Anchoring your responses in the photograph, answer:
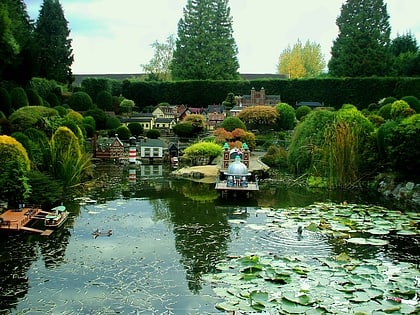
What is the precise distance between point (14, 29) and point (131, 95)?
19.5 meters

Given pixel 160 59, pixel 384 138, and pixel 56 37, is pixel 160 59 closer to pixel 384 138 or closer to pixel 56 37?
pixel 56 37

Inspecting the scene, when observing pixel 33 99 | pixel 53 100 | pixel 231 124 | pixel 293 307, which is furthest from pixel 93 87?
pixel 293 307

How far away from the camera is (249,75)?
8669 centimetres

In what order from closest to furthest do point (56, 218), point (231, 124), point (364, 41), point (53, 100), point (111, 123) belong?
1. point (56, 218)
2. point (231, 124)
3. point (111, 123)
4. point (53, 100)
5. point (364, 41)

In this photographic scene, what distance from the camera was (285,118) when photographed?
3962cm

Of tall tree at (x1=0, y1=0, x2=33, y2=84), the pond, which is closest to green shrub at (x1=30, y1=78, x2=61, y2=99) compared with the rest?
tall tree at (x1=0, y1=0, x2=33, y2=84)

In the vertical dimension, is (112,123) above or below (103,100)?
below

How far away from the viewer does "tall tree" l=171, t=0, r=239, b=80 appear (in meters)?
56.3

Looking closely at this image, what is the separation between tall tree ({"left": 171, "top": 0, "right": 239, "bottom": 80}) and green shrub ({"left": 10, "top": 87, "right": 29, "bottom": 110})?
25277mm

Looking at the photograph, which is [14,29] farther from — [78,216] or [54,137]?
[78,216]

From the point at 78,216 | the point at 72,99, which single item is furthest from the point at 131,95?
the point at 78,216

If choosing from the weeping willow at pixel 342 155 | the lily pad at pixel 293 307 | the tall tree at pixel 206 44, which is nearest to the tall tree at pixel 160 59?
the tall tree at pixel 206 44

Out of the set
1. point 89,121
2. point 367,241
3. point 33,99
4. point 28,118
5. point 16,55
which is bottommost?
point 367,241

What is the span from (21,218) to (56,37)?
3958cm
